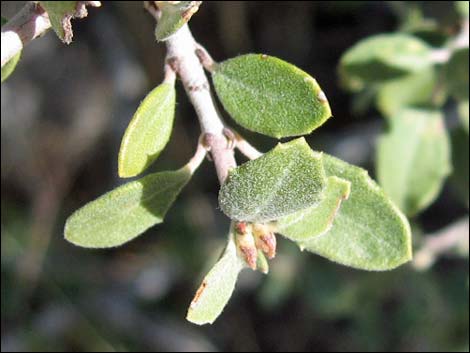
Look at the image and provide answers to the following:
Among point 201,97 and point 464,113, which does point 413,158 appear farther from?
point 201,97

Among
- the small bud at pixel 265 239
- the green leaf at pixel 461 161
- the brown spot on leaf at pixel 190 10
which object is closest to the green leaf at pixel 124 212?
the small bud at pixel 265 239

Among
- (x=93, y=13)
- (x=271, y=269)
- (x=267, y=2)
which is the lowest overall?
(x=271, y=269)

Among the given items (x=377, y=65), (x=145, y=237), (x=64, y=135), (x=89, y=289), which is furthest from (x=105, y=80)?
(x=377, y=65)

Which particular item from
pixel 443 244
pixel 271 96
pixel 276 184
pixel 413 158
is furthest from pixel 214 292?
pixel 443 244

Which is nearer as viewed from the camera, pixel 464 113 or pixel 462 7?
pixel 462 7

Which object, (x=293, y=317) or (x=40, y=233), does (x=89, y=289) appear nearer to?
(x=40, y=233)

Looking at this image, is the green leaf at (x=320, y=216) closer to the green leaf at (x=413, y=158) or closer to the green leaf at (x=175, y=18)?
the green leaf at (x=175, y=18)
